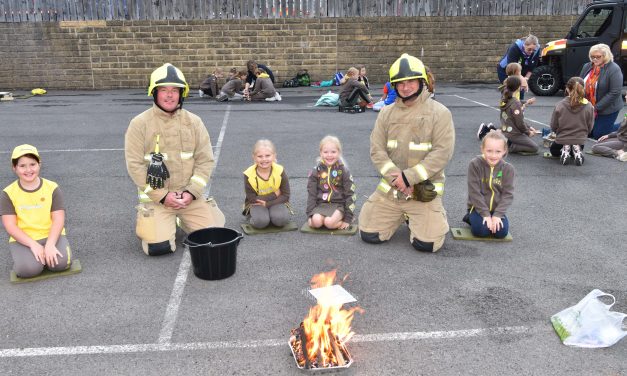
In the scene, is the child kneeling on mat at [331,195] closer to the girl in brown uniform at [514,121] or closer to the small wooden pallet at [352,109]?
the girl in brown uniform at [514,121]

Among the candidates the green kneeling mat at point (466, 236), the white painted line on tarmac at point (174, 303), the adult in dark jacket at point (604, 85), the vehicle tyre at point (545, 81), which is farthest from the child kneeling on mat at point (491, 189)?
the vehicle tyre at point (545, 81)

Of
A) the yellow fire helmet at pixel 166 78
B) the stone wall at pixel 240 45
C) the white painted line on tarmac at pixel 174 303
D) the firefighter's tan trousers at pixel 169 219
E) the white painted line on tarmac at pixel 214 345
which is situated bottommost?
the white painted line on tarmac at pixel 214 345

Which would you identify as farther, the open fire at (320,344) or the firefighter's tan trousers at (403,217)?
the firefighter's tan trousers at (403,217)

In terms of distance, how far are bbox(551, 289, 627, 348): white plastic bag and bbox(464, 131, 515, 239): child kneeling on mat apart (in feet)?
5.84

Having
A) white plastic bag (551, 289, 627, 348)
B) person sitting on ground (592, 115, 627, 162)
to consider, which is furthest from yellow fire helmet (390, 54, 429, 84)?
person sitting on ground (592, 115, 627, 162)

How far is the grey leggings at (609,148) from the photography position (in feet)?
31.3

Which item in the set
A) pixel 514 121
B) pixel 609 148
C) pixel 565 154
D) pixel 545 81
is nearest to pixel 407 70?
pixel 565 154

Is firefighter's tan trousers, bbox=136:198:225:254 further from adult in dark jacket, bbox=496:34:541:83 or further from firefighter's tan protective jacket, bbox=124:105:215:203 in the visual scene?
adult in dark jacket, bbox=496:34:541:83

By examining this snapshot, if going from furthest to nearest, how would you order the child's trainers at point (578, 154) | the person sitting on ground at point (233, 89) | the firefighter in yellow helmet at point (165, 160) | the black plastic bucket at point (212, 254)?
the person sitting on ground at point (233, 89), the child's trainers at point (578, 154), the firefighter in yellow helmet at point (165, 160), the black plastic bucket at point (212, 254)

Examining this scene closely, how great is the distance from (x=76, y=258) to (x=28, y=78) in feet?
65.7

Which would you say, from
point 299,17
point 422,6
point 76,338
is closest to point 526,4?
point 422,6

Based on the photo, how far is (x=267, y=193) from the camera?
630 cm

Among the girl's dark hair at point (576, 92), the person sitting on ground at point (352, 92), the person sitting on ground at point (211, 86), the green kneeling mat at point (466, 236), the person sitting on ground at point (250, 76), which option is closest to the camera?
the green kneeling mat at point (466, 236)

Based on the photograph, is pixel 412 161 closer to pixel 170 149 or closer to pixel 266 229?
pixel 266 229
